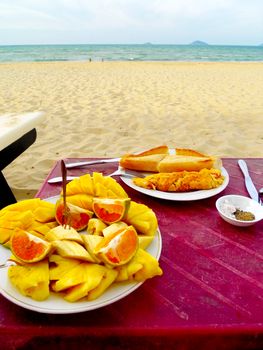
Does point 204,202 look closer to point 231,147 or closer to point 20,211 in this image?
point 20,211

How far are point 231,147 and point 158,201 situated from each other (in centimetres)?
308

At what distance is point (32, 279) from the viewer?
0.69 metres

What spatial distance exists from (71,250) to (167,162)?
2.50 feet

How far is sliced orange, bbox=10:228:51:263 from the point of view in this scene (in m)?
0.74

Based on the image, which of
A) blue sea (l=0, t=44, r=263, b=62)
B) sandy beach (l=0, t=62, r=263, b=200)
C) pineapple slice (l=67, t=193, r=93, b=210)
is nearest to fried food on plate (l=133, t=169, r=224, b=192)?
pineapple slice (l=67, t=193, r=93, b=210)

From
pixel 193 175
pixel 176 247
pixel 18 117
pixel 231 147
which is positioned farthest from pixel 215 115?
pixel 176 247

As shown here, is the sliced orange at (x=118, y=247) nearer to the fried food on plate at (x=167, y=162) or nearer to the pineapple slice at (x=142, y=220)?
the pineapple slice at (x=142, y=220)

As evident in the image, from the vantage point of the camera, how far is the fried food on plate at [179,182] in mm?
1267

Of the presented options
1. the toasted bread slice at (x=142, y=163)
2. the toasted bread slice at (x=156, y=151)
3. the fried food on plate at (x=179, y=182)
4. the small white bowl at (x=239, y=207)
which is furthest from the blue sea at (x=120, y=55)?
the small white bowl at (x=239, y=207)

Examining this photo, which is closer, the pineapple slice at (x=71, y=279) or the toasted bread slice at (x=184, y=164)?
the pineapple slice at (x=71, y=279)

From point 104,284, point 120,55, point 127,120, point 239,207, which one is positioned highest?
point 104,284

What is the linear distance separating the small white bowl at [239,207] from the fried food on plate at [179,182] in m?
0.10

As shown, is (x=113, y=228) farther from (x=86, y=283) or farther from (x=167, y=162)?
(x=167, y=162)

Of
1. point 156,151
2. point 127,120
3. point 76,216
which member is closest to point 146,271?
point 76,216
